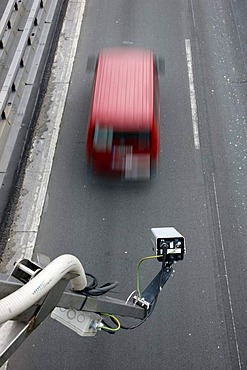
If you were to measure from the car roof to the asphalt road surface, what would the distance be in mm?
1633

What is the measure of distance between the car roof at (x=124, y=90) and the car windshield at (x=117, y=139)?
0.42 ft

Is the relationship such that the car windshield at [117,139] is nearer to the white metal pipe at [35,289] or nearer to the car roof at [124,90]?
the car roof at [124,90]

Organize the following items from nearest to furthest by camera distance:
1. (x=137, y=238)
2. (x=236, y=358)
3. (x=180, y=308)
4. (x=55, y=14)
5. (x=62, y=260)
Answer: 1. (x=62, y=260)
2. (x=236, y=358)
3. (x=180, y=308)
4. (x=137, y=238)
5. (x=55, y=14)

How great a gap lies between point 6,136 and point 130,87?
3.30m

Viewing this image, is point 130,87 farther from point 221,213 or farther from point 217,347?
point 217,347

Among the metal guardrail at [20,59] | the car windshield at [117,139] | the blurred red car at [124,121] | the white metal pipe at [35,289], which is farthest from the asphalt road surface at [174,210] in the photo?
the white metal pipe at [35,289]

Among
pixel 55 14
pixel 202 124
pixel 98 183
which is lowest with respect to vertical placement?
pixel 98 183

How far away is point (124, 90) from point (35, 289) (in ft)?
28.9

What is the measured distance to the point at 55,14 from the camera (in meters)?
18.1

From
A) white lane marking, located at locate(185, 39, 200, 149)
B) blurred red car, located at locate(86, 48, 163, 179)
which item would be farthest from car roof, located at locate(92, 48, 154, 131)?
white lane marking, located at locate(185, 39, 200, 149)

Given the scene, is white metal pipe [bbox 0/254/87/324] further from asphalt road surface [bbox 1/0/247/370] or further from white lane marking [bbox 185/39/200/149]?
white lane marking [bbox 185/39/200/149]

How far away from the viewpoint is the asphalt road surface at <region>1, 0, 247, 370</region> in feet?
34.0

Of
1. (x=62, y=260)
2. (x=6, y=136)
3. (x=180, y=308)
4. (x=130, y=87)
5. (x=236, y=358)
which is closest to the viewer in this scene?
(x=62, y=260)

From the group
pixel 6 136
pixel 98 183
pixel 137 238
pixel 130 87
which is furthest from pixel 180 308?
pixel 6 136
